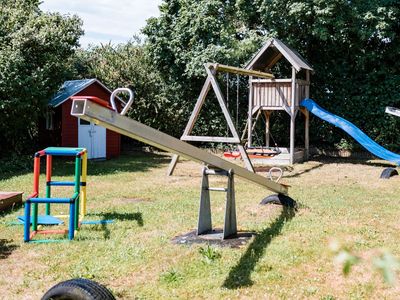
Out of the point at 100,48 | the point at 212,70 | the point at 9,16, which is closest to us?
the point at 212,70

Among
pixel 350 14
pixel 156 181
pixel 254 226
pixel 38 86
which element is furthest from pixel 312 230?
pixel 350 14

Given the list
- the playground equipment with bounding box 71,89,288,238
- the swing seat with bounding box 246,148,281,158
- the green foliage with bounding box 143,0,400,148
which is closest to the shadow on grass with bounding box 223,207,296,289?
the playground equipment with bounding box 71,89,288,238

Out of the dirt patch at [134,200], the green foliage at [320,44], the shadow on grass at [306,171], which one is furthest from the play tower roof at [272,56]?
the dirt patch at [134,200]

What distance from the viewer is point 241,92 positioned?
19531 millimetres

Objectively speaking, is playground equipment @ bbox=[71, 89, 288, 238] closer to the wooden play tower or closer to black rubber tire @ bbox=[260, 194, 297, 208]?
black rubber tire @ bbox=[260, 194, 297, 208]

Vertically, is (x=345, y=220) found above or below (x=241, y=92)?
below

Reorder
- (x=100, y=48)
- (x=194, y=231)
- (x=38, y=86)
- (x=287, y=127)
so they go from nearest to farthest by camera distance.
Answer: (x=194, y=231), (x=38, y=86), (x=287, y=127), (x=100, y=48)

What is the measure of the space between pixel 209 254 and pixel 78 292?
2078 mm

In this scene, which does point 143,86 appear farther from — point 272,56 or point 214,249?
point 214,249

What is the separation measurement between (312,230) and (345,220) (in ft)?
3.10

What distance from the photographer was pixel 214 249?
5695mm

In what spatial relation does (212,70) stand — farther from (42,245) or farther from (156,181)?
(42,245)

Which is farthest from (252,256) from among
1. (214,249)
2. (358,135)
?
(358,135)

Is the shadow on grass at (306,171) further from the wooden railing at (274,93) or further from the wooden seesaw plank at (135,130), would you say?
the wooden seesaw plank at (135,130)
